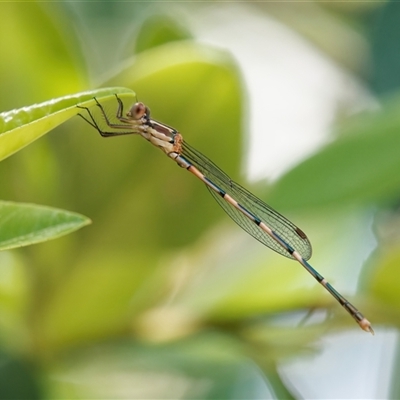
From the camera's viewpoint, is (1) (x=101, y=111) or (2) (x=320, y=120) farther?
(2) (x=320, y=120)

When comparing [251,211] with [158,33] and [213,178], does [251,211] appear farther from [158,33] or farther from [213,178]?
[158,33]

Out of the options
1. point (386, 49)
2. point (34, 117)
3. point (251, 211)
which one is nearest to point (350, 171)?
point (251, 211)

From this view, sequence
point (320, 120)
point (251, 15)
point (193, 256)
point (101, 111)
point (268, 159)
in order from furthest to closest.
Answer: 1. point (251, 15)
2. point (320, 120)
3. point (268, 159)
4. point (193, 256)
5. point (101, 111)

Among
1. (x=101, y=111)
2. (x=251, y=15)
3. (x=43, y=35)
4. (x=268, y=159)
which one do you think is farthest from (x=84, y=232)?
(x=251, y=15)

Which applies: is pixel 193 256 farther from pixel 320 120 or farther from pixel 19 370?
pixel 320 120

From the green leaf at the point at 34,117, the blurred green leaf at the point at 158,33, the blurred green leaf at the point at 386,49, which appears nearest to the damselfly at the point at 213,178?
the blurred green leaf at the point at 158,33

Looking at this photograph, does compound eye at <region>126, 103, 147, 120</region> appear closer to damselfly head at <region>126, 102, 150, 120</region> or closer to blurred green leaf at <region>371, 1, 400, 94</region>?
damselfly head at <region>126, 102, 150, 120</region>
